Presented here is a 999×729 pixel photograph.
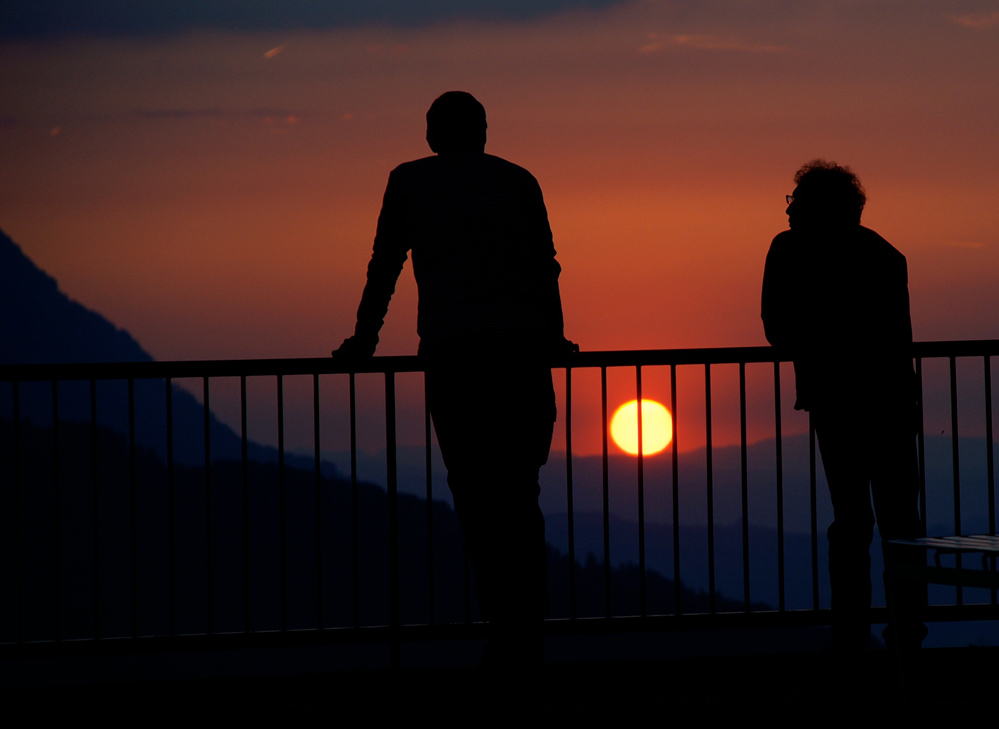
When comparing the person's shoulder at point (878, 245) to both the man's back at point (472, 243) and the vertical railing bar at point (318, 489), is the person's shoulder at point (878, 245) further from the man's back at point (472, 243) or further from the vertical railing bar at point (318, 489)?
the vertical railing bar at point (318, 489)

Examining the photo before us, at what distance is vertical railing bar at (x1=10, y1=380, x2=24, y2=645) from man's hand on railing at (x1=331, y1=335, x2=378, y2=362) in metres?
1.16

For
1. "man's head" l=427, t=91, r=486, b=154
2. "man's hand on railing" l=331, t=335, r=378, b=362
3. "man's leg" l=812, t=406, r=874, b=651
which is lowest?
"man's leg" l=812, t=406, r=874, b=651

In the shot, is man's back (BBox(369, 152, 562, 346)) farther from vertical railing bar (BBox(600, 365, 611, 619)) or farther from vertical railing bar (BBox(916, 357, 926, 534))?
vertical railing bar (BBox(916, 357, 926, 534))

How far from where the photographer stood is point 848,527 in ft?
11.4

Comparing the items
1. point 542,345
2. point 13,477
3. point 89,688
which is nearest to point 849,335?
point 542,345

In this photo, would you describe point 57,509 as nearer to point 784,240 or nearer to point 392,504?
point 392,504

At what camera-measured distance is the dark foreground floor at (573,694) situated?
2.91 meters

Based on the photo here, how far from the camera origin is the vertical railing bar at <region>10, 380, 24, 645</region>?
11.6 feet

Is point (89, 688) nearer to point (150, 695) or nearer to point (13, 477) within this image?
point (150, 695)

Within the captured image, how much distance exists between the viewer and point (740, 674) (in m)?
3.35

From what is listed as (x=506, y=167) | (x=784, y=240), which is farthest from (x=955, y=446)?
(x=506, y=167)

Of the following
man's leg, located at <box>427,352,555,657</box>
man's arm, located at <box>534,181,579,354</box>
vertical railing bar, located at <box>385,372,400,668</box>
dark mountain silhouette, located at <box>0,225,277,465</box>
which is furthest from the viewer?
dark mountain silhouette, located at <box>0,225,277,465</box>

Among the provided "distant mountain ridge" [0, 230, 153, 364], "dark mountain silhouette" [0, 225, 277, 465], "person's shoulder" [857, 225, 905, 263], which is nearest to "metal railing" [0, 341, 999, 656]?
"person's shoulder" [857, 225, 905, 263]

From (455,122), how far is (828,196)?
1.30 m
